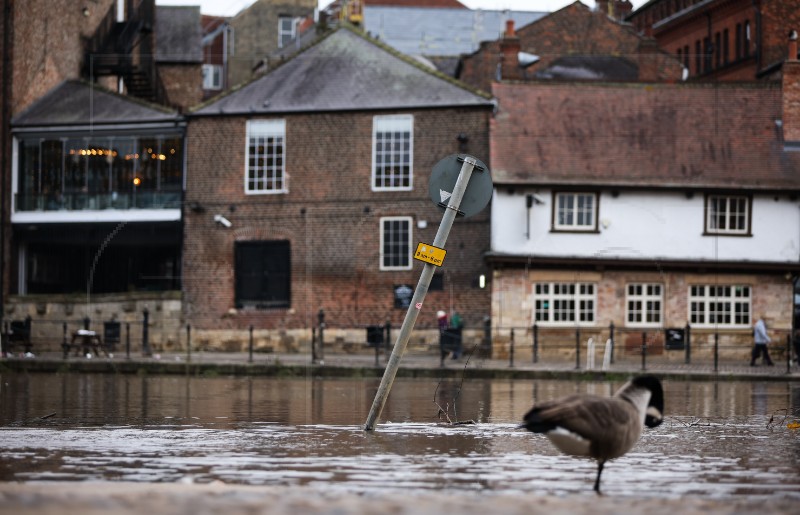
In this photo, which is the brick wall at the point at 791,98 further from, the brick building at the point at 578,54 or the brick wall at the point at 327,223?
the brick building at the point at 578,54

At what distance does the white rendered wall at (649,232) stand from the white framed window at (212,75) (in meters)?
49.9

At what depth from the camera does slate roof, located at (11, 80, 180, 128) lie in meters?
44.3

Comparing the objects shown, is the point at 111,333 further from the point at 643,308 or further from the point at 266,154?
the point at 643,308

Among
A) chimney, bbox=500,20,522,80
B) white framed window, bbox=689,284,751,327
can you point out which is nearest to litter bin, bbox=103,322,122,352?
chimney, bbox=500,20,522,80

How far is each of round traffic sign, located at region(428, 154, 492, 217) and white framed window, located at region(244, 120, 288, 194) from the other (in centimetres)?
2812

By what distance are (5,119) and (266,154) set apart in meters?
9.11

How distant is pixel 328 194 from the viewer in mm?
41625

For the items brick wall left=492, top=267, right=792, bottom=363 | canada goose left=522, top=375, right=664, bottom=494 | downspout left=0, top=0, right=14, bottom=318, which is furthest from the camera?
downspout left=0, top=0, right=14, bottom=318

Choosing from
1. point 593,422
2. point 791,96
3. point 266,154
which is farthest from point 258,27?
point 593,422

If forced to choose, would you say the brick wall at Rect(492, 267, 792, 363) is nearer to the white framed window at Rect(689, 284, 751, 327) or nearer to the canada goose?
the white framed window at Rect(689, 284, 751, 327)

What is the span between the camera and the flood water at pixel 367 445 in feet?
35.3

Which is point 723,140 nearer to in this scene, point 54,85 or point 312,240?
point 312,240

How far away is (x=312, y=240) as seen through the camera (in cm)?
4153

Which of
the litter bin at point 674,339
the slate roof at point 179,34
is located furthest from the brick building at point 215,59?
the litter bin at point 674,339
